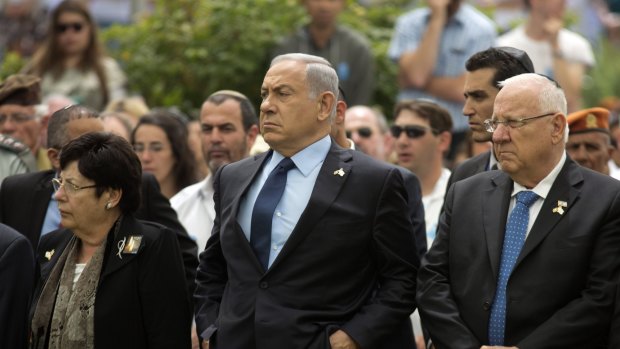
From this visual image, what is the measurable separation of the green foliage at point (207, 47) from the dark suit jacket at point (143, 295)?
19.3ft

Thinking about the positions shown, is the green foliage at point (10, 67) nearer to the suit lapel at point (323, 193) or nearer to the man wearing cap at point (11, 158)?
the man wearing cap at point (11, 158)

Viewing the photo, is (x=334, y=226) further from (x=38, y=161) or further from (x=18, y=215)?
(x=38, y=161)

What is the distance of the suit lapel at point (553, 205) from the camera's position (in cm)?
685

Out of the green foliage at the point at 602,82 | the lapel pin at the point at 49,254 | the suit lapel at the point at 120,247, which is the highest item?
the suit lapel at the point at 120,247

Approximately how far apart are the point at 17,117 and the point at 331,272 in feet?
13.1

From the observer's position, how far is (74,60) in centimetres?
1308

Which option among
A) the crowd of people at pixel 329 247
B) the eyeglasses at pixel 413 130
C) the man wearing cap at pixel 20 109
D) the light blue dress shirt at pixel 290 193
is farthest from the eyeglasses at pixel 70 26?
the light blue dress shirt at pixel 290 193

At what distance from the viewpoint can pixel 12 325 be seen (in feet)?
24.8

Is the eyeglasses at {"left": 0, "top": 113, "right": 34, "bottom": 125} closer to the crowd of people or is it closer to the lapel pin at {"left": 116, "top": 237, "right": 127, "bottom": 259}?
the crowd of people

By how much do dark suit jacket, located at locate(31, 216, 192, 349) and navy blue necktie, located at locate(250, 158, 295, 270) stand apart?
2.05ft

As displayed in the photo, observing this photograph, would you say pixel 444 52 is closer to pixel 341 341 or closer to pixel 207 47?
pixel 207 47

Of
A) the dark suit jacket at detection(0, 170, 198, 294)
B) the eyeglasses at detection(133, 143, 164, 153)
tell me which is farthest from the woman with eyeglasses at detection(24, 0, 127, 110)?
the dark suit jacket at detection(0, 170, 198, 294)

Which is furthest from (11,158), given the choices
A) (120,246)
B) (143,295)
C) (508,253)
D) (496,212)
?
(508,253)

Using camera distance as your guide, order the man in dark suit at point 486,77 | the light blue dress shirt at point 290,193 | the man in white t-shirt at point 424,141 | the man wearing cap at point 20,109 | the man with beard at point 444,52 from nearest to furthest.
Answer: the light blue dress shirt at point 290,193
the man in dark suit at point 486,77
the man in white t-shirt at point 424,141
the man wearing cap at point 20,109
the man with beard at point 444,52
